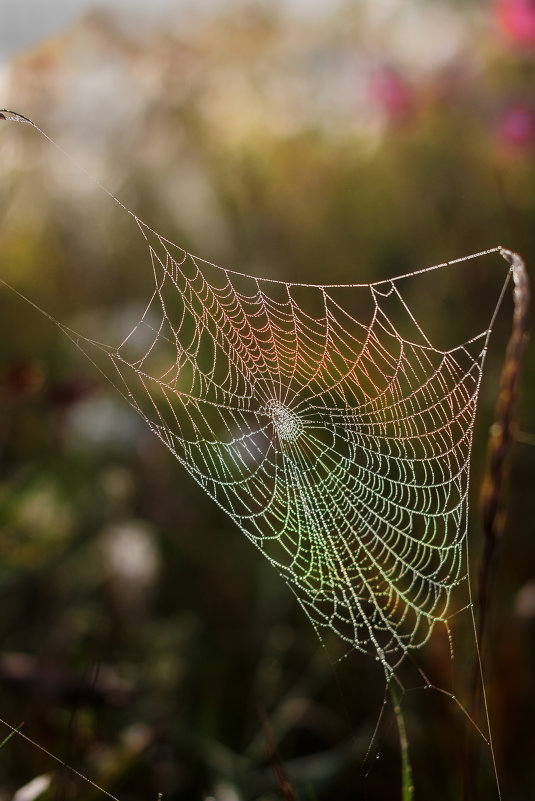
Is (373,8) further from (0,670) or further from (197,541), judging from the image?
(0,670)

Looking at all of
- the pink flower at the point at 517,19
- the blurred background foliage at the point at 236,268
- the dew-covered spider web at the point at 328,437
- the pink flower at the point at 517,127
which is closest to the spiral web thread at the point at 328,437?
the dew-covered spider web at the point at 328,437

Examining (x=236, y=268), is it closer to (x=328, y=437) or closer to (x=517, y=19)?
(x=328, y=437)

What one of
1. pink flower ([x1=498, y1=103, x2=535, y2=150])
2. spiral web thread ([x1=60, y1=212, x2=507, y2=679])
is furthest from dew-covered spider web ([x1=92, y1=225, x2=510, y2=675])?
pink flower ([x1=498, y1=103, x2=535, y2=150])

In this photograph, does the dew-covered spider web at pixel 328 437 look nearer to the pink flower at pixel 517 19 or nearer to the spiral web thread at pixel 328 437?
the spiral web thread at pixel 328 437

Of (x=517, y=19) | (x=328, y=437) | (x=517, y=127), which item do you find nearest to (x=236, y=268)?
(x=328, y=437)

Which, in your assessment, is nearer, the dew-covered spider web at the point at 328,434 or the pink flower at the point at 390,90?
the dew-covered spider web at the point at 328,434

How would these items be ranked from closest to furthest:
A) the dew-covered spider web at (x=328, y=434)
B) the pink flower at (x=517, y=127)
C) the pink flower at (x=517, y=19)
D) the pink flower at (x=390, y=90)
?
the dew-covered spider web at (x=328, y=434), the pink flower at (x=517, y=19), the pink flower at (x=517, y=127), the pink flower at (x=390, y=90)

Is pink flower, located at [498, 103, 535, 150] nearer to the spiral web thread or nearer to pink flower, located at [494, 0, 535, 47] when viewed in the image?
pink flower, located at [494, 0, 535, 47]
